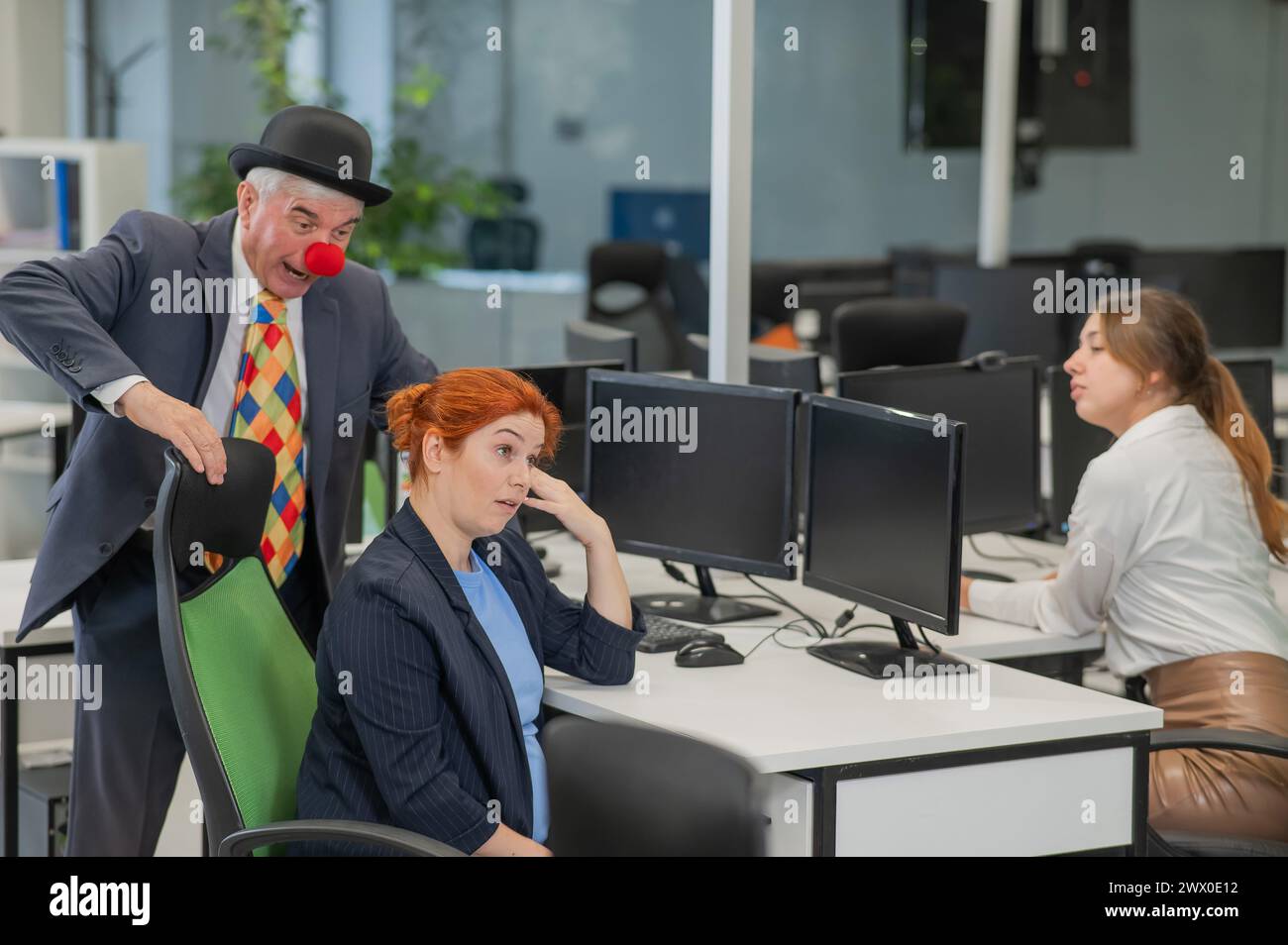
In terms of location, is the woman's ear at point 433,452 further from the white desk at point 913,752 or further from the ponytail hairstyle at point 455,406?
the white desk at point 913,752

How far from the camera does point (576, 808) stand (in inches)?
68.7

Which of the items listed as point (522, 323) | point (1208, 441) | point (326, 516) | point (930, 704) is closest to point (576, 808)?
point (930, 704)

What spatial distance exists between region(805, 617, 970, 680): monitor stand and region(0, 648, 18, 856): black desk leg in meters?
1.48

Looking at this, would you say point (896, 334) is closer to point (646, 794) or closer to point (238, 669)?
point (238, 669)

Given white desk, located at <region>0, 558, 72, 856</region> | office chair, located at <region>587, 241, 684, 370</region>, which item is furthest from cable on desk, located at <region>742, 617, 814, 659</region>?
office chair, located at <region>587, 241, 684, 370</region>

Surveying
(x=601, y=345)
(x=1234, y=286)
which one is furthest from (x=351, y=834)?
(x=1234, y=286)

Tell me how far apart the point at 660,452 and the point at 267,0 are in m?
4.97

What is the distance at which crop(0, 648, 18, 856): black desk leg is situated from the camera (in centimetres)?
299

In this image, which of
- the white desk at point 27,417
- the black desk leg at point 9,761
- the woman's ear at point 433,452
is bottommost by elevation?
the black desk leg at point 9,761

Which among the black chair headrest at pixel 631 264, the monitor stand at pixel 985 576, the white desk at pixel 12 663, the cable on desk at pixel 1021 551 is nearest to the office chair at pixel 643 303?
the black chair headrest at pixel 631 264

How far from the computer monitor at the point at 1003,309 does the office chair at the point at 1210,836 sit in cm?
319

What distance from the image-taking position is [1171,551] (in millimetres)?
2834

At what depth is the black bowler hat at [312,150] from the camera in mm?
2621
